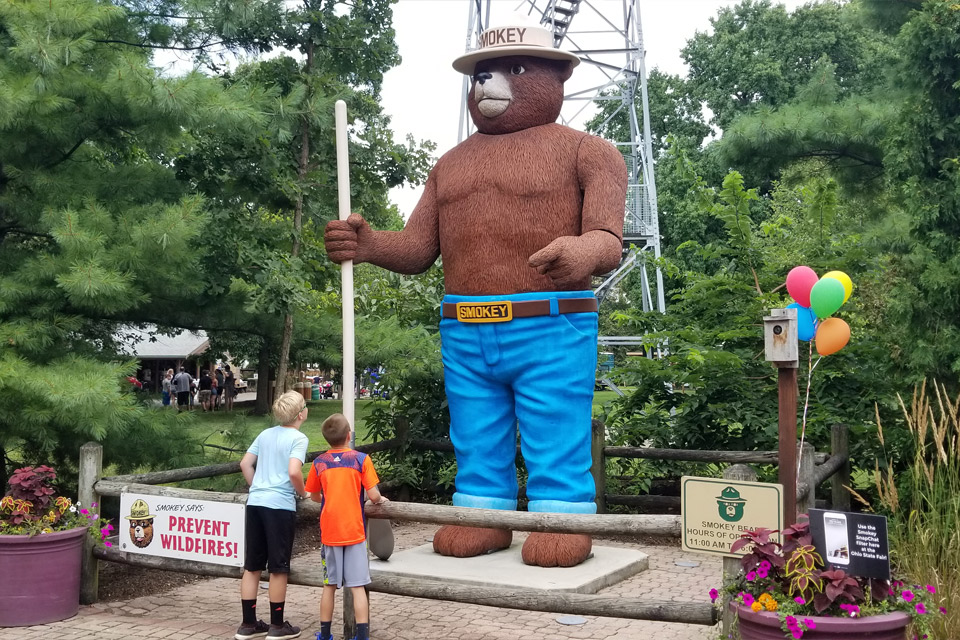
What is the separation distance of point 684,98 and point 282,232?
25077mm

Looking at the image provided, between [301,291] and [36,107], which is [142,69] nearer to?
[36,107]

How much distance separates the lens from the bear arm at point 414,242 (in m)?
5.59

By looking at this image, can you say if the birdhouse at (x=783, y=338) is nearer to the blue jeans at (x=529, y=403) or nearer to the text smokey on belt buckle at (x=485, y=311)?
the blue jeans at (x=529, y=403)

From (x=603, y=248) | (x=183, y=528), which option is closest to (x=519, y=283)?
(x=603, y=248)

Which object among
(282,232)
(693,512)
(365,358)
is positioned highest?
(282,232)

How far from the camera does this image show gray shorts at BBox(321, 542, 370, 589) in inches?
161

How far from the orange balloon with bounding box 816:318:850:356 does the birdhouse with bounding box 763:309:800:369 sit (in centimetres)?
124

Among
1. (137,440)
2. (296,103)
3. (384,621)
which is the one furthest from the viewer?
(296,103)

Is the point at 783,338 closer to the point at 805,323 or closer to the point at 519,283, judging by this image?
the point at 805,323

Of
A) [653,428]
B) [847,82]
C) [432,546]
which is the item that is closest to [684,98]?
[847,82]

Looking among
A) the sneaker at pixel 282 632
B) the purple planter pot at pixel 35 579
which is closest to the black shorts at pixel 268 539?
the sneaker at pixel 282 632

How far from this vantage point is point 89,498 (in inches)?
200

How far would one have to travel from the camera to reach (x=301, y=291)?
5797mm

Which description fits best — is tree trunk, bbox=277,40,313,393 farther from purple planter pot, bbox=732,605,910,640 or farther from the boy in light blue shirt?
purple planter pot, bbox=732,605,910,640
